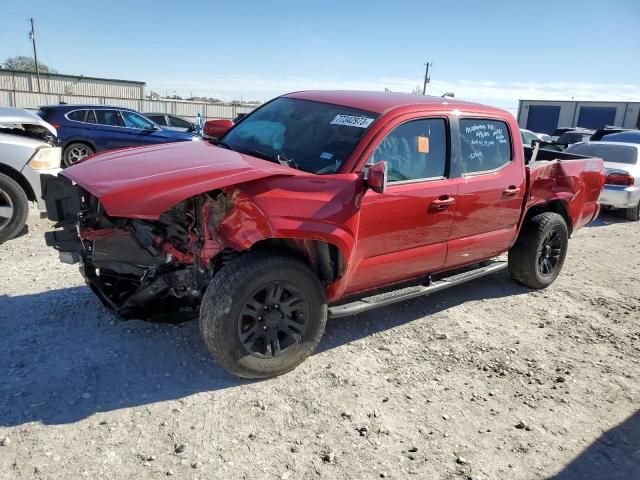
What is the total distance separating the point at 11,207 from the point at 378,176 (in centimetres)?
455

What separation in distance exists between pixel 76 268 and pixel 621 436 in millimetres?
4697

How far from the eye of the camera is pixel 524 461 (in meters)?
2.90

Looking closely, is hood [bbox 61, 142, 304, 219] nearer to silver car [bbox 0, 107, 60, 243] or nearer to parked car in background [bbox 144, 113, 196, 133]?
silver car [bbox 0, 107, 60, 243]

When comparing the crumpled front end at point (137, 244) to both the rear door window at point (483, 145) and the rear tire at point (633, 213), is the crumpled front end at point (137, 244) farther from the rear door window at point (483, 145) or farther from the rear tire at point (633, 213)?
the rear tire at point (633, 213)

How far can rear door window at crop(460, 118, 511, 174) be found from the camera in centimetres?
438

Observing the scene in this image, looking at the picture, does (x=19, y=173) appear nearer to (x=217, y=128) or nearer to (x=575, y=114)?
(x=217, y=128)

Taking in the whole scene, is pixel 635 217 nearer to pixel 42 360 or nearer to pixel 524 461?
pixel 524 461

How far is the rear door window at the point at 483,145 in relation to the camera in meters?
4.38

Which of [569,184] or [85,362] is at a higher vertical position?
[569,184]

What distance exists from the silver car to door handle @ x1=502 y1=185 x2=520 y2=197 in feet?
15.3

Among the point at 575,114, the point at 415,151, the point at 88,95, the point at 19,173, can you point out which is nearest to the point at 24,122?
the point at 19,173

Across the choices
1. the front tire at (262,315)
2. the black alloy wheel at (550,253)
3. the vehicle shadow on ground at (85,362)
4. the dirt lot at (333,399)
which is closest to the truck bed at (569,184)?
the black alloy wheel at (550,253)

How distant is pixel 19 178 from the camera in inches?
236

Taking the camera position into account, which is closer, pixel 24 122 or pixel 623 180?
pixel 24 122
